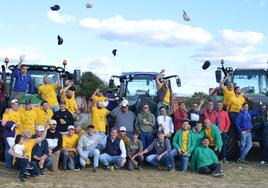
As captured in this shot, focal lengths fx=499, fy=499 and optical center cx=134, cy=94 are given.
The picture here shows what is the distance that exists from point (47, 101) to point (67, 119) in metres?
0.81

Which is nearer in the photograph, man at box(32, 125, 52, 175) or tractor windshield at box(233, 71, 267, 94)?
man at box(32, 125, 52, 175)

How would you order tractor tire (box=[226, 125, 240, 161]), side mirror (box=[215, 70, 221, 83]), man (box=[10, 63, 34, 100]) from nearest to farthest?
man (box=[10, 63, 34, 100]) → tractor tire (box=[226, 125, 240, 161]) → side mirror (box=[215, 70, 221, 83])

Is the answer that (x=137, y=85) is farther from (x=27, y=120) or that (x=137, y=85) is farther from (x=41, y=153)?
(x=41, y=153)

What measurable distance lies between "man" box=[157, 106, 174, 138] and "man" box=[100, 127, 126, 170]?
1.15 metres

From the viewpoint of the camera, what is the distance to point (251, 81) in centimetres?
1451

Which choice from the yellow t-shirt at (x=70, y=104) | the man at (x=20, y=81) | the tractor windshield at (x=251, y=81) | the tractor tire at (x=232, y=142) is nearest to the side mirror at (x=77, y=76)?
the yellow t-shirt at (x=70, y=104)

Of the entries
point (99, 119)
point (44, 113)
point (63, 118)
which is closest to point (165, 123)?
point (99, 119)

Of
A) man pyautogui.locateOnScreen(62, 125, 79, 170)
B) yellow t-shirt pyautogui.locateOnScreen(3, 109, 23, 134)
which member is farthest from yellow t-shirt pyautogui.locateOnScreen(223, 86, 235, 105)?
yellow t-shirt pyautogui.locateOnScreen(3, 109, 23, 134)

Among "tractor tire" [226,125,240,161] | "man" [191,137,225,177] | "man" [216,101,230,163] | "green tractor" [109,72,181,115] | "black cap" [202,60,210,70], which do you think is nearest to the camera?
"man" [191,137,225,177]

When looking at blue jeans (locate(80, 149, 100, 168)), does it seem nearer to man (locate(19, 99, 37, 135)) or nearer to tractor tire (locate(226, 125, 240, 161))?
man (locate(19, 99, 37, 135))

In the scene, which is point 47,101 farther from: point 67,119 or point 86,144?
point 86,144

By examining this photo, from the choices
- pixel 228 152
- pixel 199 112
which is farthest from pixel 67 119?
pixel 228 152

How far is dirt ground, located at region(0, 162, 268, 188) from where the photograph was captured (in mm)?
10258

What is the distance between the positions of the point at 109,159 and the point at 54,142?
1377mm
